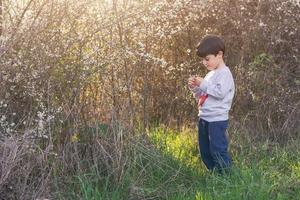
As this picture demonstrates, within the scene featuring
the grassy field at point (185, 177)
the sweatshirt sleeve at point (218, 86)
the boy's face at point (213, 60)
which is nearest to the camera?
the grassy field at point (185, 177)

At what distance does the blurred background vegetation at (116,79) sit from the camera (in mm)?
4777

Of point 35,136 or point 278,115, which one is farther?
point 278,115

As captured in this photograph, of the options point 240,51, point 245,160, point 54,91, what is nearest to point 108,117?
point 54,91

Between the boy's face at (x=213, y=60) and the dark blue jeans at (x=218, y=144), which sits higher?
the boy's face at (x=213, y=60)

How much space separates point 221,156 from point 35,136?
5.03ft

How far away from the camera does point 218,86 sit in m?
5.04

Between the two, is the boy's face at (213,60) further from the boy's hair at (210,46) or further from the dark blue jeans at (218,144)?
the dark blue jeans at (218,144)

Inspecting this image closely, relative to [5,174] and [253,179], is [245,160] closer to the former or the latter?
[253,179]

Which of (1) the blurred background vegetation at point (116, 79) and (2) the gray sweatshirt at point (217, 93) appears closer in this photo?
(1) the blurred background vegetation at point (116, 79)

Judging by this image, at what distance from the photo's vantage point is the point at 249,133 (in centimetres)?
625

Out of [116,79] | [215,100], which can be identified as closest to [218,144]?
[215,100]

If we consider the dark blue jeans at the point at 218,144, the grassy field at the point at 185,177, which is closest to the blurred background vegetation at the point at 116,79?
the grassy field at the point at 185,177

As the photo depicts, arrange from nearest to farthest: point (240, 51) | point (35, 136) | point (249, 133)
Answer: point (35, 136)
point (249, 133)
point (240, 51)

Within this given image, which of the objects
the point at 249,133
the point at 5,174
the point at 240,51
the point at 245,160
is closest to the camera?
the point at 5,174
